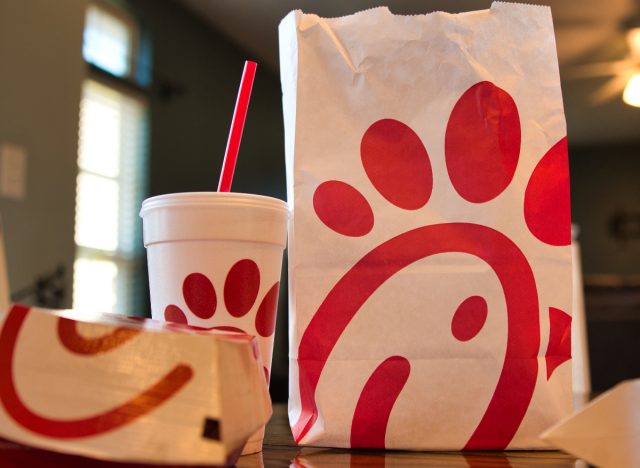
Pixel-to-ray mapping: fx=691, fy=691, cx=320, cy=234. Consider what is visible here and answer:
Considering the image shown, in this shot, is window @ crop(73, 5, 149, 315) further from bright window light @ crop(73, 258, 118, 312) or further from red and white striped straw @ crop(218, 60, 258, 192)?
red and white striped straw @ crop(218, 60, 258, 192)

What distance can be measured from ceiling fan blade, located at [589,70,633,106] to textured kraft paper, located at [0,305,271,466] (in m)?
5.67

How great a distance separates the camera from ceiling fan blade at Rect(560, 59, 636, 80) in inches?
204

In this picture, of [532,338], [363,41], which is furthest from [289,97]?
[532,338]

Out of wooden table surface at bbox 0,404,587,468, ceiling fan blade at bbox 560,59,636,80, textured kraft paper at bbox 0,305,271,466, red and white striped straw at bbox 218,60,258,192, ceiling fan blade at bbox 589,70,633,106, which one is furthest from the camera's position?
ceiling fan blade at bbox 589,70,633,106

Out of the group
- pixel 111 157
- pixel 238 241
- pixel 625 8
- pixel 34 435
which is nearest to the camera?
pixel 34 435

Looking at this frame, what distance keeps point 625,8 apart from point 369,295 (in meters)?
4.36

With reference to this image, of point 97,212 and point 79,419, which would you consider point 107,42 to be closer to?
point 97,212

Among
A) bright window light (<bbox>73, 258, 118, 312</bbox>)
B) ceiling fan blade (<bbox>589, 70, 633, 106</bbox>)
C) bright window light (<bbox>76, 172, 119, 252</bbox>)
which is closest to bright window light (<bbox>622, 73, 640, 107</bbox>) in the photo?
ceiling fan blade (<bbox>589, 70, 633, 106</bbox>)

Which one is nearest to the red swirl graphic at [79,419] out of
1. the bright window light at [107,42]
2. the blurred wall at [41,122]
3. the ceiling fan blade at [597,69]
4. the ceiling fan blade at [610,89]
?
the blurred wall at [41,122]

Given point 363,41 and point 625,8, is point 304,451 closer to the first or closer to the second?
point 363,41

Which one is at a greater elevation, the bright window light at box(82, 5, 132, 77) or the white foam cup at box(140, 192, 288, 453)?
the bright window light at box(82, 5, 132, 77)

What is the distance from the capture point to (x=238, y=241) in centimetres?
55

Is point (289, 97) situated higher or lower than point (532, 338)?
higher

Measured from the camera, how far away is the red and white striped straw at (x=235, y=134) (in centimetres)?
60
